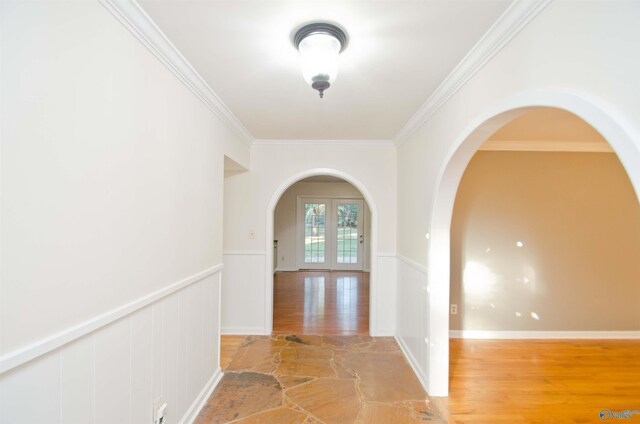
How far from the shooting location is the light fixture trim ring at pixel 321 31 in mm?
1521

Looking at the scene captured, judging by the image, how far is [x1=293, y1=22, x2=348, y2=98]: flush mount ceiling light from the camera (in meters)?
1.55

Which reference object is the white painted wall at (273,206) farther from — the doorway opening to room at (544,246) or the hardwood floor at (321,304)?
the doorway opening to room at (544,246)

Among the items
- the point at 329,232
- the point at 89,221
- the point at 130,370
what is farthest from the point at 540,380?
the point at 329,232

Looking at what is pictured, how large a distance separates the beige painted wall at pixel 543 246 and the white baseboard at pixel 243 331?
7.88 ft

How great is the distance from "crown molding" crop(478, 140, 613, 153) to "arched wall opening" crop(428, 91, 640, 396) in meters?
1.85

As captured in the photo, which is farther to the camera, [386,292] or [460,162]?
[386,292]

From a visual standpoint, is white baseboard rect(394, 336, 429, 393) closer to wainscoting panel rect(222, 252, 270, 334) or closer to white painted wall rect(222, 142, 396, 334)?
white painted wall rect(222, 142, 396, 334)

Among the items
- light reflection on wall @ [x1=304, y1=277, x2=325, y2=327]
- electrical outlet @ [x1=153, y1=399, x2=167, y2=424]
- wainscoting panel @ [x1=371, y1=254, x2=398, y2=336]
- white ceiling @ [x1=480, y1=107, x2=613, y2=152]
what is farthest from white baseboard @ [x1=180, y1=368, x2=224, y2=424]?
white ceiling @ [x1=480, y1=107, x2=613, y2=152]

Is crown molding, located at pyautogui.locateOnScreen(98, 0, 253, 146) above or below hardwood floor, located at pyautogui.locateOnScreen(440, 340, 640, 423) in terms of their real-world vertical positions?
above

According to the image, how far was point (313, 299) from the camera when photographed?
542cm

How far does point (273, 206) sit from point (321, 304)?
7.00ft

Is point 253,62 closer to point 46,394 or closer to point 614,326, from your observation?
point 46,394

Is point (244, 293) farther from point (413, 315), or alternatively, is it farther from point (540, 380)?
point (540, 380)

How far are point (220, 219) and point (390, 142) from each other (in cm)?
228
